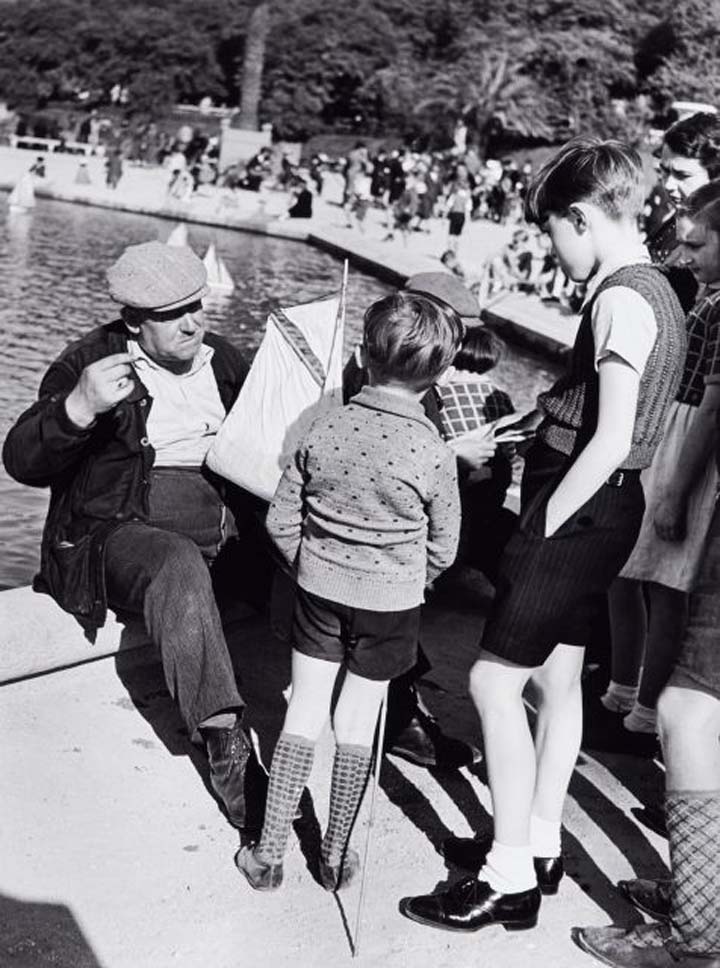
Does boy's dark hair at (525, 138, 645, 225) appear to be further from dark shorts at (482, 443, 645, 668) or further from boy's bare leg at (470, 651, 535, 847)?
boy's bare leg at (470, 651, 535, 847)

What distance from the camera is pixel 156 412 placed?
426 cm

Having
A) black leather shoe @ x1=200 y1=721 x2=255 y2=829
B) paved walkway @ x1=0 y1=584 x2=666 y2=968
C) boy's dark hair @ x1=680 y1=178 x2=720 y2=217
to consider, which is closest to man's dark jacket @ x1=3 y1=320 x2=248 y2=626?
paved walkway @ x1=0 y1=584 x2=666 y2=968

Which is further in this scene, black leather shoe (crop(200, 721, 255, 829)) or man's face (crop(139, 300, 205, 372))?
man's face (crop(139, 300, 205, 372))

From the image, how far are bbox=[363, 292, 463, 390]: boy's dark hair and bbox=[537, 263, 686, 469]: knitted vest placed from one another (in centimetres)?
27

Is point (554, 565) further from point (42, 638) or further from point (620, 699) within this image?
point (42, 638)

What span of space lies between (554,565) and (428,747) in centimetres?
106

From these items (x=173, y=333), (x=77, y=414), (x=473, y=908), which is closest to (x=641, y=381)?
(x=473, y=908)

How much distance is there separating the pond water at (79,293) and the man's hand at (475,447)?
12.2 feet

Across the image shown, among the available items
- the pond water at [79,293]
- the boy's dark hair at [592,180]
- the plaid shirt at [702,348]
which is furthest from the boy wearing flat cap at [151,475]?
the pond water at [79,293]

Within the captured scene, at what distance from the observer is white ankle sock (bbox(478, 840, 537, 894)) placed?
10.4 feet

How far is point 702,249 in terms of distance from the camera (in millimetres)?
3439

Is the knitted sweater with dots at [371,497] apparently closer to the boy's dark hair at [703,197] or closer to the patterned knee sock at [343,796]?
the patterned knee sock at [343,796]

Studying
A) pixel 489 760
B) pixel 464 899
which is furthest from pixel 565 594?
pixel 464 899

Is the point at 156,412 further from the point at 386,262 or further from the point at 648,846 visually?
the point at 386,262
